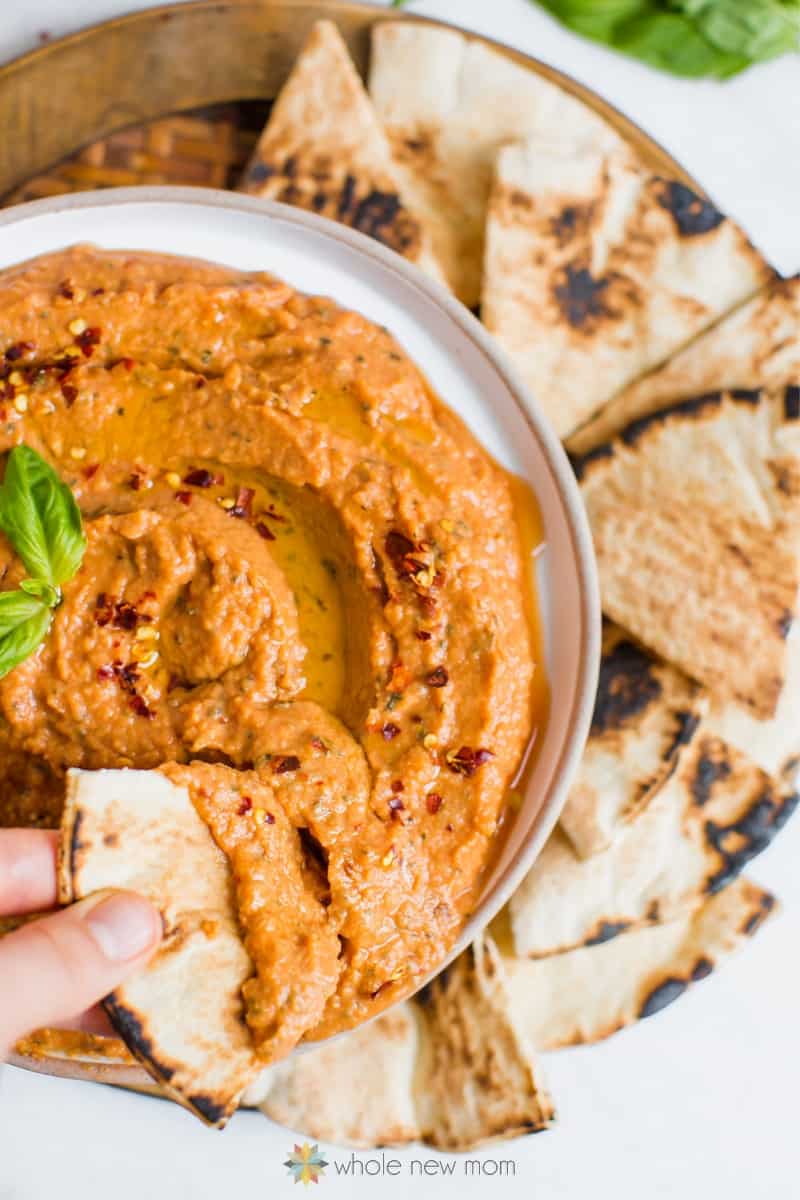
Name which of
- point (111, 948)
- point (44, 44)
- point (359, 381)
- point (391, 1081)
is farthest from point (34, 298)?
point (391, 1081)

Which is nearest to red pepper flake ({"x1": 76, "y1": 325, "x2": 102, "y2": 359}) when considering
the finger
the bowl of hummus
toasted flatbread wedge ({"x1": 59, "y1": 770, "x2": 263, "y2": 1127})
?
the bowl of hummus

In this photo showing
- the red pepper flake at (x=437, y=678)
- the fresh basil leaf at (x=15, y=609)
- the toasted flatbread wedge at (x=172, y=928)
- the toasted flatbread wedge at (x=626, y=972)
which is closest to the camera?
the toasted flatbread wedge at (x=172, y=928)

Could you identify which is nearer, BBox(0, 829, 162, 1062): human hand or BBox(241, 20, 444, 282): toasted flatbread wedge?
BBox(0, 829, 162, 1062): human hand

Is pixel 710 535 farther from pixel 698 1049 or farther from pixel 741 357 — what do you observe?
pixel 698 1049

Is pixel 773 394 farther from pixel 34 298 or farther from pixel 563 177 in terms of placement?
pixel 34 298

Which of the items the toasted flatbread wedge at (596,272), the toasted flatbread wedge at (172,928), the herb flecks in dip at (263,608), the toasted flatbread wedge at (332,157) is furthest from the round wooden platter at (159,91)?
the toasted flatbread wedge at (172,928)

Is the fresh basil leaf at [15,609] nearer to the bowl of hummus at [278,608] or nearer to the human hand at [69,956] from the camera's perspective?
the bowl of hummus at [278,608]

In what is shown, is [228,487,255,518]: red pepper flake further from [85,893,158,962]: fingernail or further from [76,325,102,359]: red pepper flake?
[85,893,158,962]: fingernail
